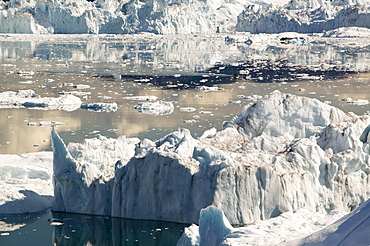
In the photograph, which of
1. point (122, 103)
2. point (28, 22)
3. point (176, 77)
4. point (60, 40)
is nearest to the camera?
point (122, 103)

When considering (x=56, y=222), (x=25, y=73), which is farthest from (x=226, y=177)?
(x=25, y=73)

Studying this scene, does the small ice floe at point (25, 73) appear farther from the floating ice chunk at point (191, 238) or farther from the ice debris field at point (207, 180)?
the floating ice chunk at point (191, 238)

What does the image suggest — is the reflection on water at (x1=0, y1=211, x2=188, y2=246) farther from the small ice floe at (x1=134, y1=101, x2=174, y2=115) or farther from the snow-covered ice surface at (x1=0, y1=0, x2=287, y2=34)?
the snow-covered ice surface at (x1=0, y1=0, x2=287, y2=34)

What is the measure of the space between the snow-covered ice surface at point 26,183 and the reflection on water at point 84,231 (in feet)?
0.79

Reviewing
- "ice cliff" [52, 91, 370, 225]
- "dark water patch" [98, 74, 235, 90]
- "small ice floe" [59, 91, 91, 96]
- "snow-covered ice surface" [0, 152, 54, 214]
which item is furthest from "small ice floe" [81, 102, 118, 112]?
"ice cliff" [52, 91, 370, 225]

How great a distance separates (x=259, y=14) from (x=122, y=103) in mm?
37588

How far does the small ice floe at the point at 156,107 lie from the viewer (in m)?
14.0

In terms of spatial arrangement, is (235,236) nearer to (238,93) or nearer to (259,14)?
(238,93)

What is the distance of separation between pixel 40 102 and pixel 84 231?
343 inches

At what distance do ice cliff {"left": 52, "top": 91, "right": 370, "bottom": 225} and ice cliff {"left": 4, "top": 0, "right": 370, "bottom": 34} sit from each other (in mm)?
41745

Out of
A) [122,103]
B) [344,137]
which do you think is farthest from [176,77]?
[344,137]

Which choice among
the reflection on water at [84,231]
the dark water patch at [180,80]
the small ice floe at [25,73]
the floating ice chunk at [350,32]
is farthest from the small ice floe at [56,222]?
the floating ice chunk at [350,32]

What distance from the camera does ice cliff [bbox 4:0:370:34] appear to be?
47263 mm

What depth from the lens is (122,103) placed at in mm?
15156
